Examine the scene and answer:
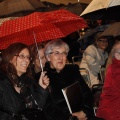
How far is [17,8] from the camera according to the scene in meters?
8.02

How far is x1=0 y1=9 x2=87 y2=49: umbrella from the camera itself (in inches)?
159

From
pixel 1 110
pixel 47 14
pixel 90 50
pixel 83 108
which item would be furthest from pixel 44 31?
pixel 90 50

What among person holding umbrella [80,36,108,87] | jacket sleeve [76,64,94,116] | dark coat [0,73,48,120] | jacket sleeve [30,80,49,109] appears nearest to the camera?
dark coat [0,73,48,120]

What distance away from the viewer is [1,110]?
12.6 ft

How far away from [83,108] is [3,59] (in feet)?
4.36

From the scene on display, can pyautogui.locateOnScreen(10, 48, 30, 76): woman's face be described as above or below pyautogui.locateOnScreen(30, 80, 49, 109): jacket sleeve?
above

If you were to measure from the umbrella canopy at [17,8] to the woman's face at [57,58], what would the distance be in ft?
11.0

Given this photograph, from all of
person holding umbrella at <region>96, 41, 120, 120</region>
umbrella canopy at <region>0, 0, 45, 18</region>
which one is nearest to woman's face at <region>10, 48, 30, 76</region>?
person holding umbrella at <region>96, 41, 120, 120</region>

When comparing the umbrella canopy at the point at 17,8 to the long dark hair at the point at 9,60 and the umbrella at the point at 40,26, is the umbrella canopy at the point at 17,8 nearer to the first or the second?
the umbrella at the point at 40,26

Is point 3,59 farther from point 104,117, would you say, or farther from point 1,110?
point 104,117

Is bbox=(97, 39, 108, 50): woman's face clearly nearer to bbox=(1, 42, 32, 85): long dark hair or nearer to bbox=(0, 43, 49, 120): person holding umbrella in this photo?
bbox=(0, 43, 49, 120): person holding umbrella

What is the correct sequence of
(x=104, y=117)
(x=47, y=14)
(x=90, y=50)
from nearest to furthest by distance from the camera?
1. (x=47, y=14)
2. (x=104, y=117)
3. (x=90, y=50)

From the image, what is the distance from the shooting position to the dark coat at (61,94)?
4.55 m

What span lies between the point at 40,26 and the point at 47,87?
89cm
